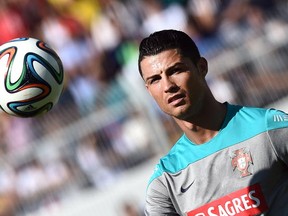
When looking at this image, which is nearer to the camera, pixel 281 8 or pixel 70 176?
pixel 281 8

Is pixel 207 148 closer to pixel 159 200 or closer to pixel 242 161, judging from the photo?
pixel 242 161

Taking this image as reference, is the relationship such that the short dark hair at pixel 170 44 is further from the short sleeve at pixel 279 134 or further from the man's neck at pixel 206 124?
the short sleeve at pixel 279 134

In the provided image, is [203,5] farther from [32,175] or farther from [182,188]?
[182,188]

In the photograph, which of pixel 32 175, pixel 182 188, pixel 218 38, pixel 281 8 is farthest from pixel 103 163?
pixel 182 188

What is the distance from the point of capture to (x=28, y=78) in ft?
18.0

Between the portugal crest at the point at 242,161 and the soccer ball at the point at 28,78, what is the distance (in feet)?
7.29

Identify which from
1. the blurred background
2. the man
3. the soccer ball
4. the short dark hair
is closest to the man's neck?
the man

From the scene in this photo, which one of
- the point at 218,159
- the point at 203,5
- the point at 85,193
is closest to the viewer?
the point at 218,159

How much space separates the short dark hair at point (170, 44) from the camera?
3721 millimetres

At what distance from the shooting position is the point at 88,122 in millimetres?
8547

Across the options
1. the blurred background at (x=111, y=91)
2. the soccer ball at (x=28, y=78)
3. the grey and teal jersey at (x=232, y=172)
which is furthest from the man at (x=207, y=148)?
the blurred background at (x=111, y=91)

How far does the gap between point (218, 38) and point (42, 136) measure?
259 cm

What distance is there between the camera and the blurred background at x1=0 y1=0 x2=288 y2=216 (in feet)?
25.5

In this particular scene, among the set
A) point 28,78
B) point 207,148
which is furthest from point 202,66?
point 28,78
